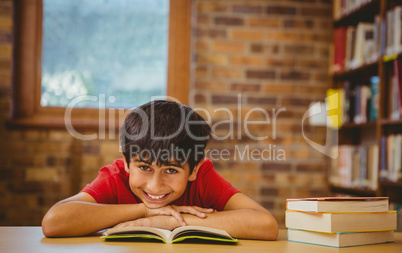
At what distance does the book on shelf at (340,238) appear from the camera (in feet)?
3.77

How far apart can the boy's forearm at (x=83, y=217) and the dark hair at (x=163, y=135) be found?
0.16m

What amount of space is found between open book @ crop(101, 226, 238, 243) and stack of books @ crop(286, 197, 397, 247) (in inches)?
7.3

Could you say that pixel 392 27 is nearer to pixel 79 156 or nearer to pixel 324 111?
pixel 324 111

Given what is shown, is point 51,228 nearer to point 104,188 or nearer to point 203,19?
point 104,188

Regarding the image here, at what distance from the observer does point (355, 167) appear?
301cm

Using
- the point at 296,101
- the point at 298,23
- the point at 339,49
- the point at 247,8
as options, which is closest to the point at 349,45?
the point at 339,49

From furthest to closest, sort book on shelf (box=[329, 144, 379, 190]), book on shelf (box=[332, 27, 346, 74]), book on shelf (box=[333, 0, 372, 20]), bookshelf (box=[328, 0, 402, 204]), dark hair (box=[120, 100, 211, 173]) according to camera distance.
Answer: book on shelf (box=[332, 27, 346, 74]) < book on shelf (box=[333, 0, 372, 20]) < book on shelf (box=[329, 144, 379, 190]) < bookshelf (box=[328, 0, 402, 204]) < dark hair (box=[120, 100, 211, 173])

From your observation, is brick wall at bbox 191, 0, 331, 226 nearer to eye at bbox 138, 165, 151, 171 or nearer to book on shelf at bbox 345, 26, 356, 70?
book on shelf at bbox 345, 26, 356, 70

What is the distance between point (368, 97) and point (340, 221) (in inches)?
77.6

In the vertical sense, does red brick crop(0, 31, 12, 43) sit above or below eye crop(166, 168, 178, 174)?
above

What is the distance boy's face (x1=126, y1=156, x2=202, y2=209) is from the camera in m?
1.38

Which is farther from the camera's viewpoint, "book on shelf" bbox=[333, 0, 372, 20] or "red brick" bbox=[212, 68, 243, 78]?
"red brick" bbox=[212, 68, 243, 78]

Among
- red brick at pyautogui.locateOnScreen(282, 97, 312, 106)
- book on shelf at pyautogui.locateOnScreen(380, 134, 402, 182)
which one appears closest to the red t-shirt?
book on shelf at pyautogui.locateOnScreen(380, 134, 402, 182)

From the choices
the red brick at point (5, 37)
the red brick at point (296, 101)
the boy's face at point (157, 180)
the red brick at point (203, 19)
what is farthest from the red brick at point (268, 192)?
the red brick at point (5, 37)
